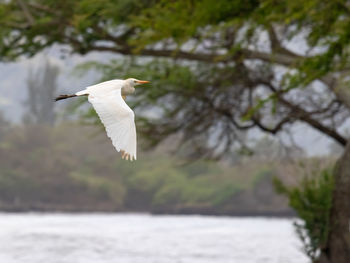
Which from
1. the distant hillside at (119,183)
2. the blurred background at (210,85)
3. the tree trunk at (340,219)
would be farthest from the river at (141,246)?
the distant hillside at (119,183)

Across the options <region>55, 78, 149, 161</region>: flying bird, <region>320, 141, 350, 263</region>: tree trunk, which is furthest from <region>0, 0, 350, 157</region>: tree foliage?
<region>55, 78, 149, 161</region>: flying bird

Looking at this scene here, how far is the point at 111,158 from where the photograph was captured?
5791 cm

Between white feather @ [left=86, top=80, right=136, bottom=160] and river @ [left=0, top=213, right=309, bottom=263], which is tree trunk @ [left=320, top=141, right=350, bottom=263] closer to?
river @ [left=0, top=213, right=309, bottom=263]

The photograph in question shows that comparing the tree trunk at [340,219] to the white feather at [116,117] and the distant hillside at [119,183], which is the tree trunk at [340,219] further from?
the distant hillside at [119,183]

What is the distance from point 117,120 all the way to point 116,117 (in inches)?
0.6

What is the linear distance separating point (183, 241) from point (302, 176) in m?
13.9

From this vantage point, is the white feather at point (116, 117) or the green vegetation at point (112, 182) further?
the green vegetation at point (112, 182)

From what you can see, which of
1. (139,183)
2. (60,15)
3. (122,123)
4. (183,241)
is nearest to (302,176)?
(60,15)

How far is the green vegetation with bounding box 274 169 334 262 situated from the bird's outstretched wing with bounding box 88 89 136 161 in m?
8.93

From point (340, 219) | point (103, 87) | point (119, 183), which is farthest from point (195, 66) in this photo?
point (119, 183)

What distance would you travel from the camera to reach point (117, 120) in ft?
11.6

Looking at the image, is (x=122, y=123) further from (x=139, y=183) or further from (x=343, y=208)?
(x=139, y=183)

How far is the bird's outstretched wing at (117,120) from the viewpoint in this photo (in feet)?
11.1

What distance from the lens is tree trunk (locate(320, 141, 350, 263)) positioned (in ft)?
39.1
